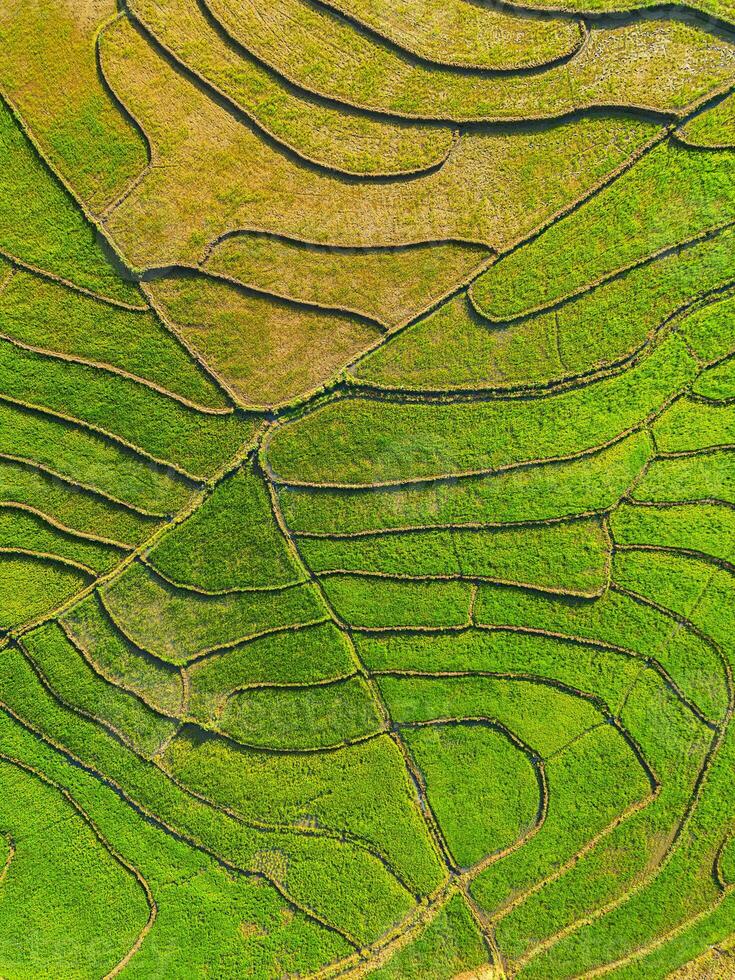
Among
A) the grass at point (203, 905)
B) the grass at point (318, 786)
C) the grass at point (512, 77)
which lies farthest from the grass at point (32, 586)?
the grass at point (512, 77)

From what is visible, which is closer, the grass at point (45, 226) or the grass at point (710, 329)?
the grass at point (45, 226)

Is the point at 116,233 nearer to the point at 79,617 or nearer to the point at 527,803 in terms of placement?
the point at 79,617

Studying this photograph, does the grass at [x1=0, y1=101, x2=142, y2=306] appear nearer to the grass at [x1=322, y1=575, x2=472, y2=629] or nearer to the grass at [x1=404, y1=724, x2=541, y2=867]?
the grass at [x1=322, y1=575, x2=472, y2=629]

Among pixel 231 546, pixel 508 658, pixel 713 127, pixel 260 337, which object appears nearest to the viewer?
pixel 713 127

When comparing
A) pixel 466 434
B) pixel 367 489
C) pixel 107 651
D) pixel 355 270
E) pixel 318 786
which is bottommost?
pixel 318 786

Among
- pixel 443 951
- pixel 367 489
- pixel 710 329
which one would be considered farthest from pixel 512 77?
pixel 443 951

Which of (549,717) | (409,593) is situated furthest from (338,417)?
(549,717)

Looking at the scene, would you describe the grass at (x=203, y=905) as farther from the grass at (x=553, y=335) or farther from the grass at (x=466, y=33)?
the grass at (x=466, y=33)

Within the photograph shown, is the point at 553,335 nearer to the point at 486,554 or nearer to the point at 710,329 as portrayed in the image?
the point at 710,329

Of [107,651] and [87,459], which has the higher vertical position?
[87,459]
